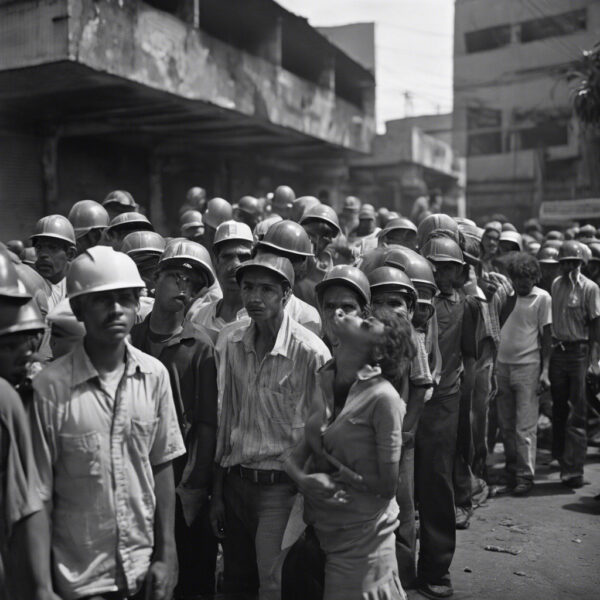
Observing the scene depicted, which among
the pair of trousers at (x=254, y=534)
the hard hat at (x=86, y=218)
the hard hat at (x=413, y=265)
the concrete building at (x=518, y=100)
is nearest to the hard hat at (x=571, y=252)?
the hard hat at (x=413, y=265)

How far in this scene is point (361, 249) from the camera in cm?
768

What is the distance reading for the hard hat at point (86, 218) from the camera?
5812 millimetres

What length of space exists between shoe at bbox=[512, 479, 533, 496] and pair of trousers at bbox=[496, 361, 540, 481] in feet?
0.13

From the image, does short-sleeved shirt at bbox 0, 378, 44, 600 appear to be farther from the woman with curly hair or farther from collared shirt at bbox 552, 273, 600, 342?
collared shirt at bbox 552, 273, 600, 342

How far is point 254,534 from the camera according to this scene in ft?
11.4

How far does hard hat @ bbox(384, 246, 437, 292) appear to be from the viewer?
4.45 meters

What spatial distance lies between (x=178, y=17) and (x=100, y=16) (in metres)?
2.94

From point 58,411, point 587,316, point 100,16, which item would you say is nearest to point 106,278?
point 58,411

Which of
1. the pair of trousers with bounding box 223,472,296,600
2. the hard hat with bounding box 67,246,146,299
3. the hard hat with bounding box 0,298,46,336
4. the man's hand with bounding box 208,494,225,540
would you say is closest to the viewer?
the hard hat with bounding box 0,298,46,336

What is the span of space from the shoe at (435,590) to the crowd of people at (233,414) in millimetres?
21

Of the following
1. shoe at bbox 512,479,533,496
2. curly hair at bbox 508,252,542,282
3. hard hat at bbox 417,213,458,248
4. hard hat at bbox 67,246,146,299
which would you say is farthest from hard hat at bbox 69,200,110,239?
shoe at bbox 512,479,533,496

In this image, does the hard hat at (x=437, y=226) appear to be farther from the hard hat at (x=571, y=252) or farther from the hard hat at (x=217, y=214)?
the hard hat at (x=217, y=214)

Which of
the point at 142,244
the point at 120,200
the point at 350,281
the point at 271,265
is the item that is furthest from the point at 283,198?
the point at 271,265

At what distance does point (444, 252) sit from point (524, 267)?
2.21m
